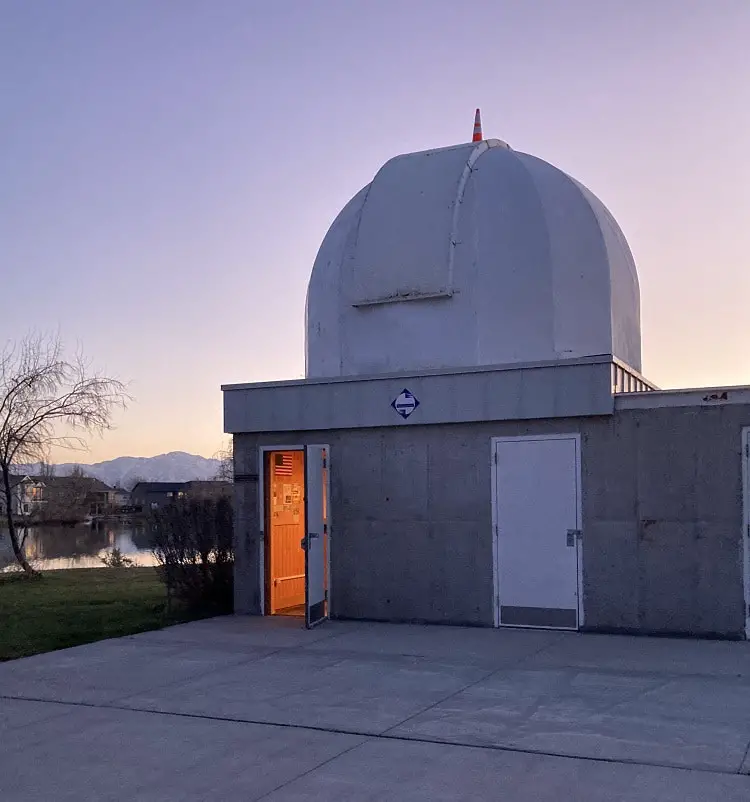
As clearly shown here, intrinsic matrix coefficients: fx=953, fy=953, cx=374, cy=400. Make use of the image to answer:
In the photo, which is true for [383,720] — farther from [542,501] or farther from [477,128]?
[477,128]

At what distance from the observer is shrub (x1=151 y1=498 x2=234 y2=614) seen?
13391 millimetres

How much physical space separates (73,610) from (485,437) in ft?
21.3

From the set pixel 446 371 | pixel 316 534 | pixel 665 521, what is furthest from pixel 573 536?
pixel 316 534

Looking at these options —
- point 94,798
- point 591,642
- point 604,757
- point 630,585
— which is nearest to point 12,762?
point 94,798

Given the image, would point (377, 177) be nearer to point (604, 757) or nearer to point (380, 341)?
point (380, 341)

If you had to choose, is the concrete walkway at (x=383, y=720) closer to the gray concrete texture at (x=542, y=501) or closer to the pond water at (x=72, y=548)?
the gray concrete texture at (x=542, y=501)

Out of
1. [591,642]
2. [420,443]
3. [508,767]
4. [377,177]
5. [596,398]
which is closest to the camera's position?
[508,767]

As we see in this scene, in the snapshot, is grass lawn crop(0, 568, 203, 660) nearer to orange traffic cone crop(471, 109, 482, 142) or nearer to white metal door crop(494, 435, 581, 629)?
white metal door crop(494, 435, 581, 629)

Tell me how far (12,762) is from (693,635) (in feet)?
23.3

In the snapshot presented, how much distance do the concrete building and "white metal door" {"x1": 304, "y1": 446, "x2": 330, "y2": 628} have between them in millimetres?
41

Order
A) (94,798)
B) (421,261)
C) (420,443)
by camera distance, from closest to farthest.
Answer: (94,798)
(420,443)
(421,261)

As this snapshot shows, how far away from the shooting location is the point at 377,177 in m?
14.0

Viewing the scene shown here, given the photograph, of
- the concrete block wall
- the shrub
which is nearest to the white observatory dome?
the concrete block wall

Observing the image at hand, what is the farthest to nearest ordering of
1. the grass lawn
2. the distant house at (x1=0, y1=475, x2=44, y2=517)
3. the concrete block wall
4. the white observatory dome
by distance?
the distant house at (x1=0, y1=475, x2=44, y2=517), the white observatory dome, the grass lawn, the concrete block wall
